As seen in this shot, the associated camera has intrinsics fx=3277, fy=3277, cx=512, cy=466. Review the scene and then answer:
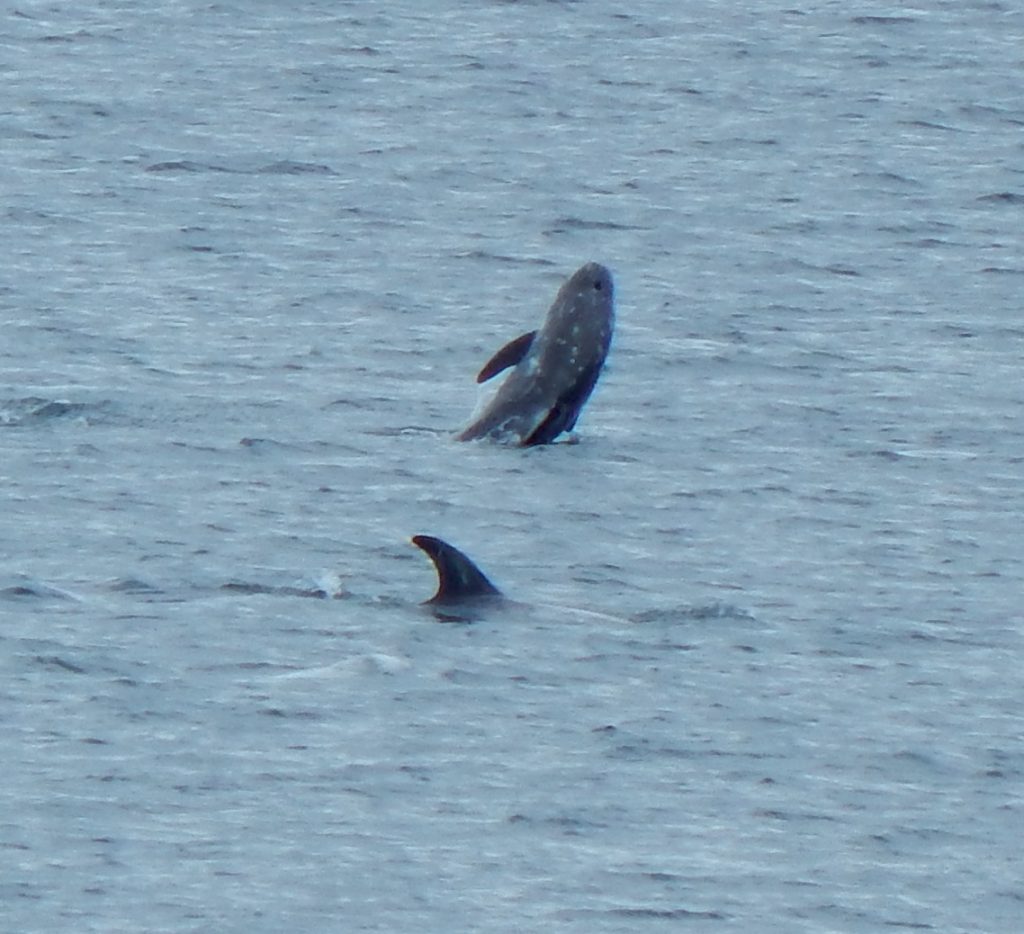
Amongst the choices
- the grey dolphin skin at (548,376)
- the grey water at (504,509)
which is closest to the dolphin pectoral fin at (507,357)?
the grey dolphin skin at (548,376)

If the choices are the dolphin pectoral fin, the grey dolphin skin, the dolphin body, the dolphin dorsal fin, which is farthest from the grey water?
the dolphin pectoral fin

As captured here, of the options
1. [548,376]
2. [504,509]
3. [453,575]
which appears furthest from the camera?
[548,376]

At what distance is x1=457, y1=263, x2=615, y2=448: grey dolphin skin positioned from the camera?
2325 centimetres

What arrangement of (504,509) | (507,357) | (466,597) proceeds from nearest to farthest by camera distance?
(466,597) < (504,509) < (507,357)

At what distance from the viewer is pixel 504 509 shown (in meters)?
21.2

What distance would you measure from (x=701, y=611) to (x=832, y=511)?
329 cm

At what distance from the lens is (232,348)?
2628 cm

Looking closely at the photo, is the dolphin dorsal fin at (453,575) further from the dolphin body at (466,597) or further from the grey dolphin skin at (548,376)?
the grey dolphin skin at (548,376)

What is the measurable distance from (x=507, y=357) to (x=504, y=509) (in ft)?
7.97

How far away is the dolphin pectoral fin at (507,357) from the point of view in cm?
2319

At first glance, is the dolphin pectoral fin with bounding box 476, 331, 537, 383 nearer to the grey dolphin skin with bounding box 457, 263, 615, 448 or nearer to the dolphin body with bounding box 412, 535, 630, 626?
the grey dolphin skin with bounding box 457, 263, 615, 448

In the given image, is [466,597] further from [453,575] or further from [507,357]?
[507,357]

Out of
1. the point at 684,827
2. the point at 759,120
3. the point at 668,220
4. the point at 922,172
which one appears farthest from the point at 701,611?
the point at 759,120

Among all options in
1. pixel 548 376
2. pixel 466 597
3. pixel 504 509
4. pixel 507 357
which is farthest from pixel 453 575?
pixel 507 357
